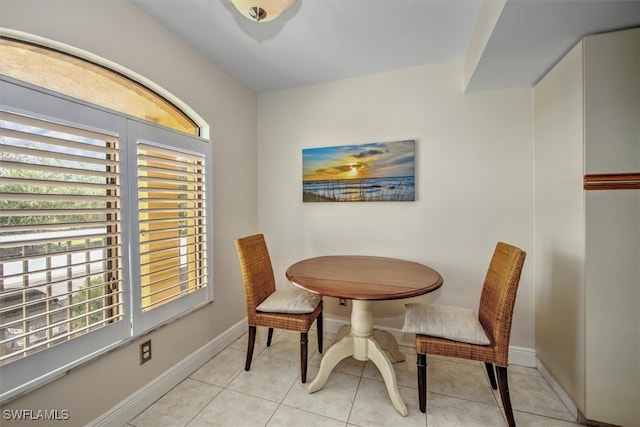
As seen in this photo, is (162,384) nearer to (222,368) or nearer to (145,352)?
(145,352)

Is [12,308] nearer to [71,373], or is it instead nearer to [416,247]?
[71,373]

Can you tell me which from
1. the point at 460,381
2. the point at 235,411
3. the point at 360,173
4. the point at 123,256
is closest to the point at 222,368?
the point at 235,411

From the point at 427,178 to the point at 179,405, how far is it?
2.45 m

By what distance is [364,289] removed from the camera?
1500 millimetres

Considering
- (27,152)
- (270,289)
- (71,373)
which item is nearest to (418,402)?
(270,289)

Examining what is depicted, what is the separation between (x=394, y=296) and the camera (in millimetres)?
1424

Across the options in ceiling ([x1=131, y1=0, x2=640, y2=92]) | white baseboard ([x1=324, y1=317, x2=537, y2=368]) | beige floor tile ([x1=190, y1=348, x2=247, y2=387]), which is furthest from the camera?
white baseboard ([x1=324, y1=317, x2=537, y2=368])

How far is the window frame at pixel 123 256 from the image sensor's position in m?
1.09

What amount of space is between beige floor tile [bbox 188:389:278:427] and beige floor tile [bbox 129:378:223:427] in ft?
0.20

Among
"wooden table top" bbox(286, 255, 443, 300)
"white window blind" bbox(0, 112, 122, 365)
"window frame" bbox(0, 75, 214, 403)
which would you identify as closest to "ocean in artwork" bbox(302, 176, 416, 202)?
"wooden table top" bbox(286, 255, 443, 300)

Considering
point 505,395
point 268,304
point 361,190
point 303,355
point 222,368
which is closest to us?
point 505,395

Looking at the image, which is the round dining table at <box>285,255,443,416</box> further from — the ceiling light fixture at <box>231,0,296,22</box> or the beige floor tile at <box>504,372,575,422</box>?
the ceiling light fixture at <box>231,0,296,22</box>

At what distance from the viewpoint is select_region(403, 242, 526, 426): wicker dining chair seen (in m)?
1.43

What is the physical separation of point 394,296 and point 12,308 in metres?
1.72
